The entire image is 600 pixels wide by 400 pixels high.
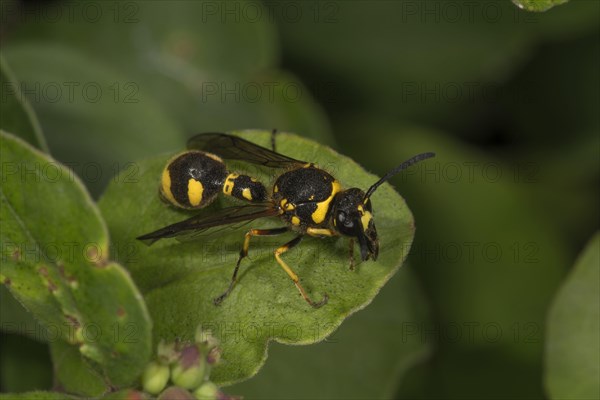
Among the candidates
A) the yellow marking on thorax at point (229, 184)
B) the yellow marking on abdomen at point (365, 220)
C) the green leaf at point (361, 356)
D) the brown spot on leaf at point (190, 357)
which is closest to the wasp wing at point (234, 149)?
the yellow marking on thorax at point (229, 184)

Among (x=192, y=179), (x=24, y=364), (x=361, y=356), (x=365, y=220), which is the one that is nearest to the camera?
(x=365, y=220)

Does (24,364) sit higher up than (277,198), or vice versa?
(277,198)

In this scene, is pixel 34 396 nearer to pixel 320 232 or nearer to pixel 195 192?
pixel 195 192

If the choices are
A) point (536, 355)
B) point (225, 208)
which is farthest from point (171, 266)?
point (536, 355)

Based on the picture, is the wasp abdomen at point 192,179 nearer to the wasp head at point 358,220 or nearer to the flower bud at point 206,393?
Result: the wasp head at point 358,220

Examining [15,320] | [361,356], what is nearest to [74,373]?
Answer: [15,320]
